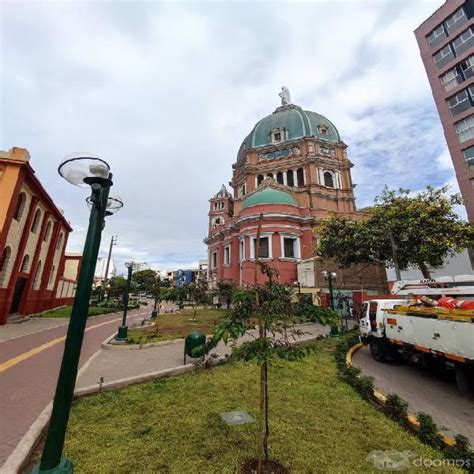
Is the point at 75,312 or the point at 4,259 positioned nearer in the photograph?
the point at 75,312

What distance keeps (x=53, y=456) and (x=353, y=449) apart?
4.14 metres

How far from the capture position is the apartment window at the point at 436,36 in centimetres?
2827

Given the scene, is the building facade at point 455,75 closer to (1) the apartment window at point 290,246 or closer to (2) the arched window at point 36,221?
(1) the apartment window at point 290,246

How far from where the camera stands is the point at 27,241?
1933 cm

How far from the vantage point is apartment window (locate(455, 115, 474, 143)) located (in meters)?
25.2

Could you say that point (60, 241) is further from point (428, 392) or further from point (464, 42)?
point (464, 42)

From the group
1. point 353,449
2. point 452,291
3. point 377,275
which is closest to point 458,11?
point 377,275

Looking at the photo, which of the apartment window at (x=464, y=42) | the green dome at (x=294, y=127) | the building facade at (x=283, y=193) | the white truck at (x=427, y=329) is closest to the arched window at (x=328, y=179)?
the building facade at (x=283, y=193)

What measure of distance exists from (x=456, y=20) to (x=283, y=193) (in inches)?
Result: 947

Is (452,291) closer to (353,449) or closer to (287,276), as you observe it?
(353,449)

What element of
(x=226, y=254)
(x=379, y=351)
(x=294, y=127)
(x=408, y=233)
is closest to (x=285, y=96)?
(x=294, y=127)

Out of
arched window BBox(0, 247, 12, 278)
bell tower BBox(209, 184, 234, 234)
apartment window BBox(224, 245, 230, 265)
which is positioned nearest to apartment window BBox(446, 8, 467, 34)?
apartment window BBox(224, 245, 230, 265)

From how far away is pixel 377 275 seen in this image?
3084 centimetres

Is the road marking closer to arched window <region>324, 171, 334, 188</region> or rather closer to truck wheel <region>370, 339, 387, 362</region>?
truck wheel <region>370, 339, 387, 362</region>
